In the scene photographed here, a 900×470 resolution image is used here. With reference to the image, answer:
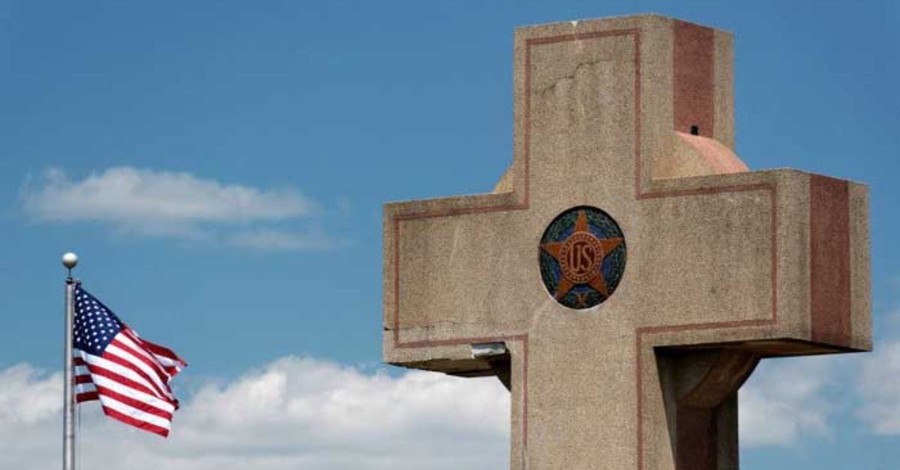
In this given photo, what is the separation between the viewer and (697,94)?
40.8 meters

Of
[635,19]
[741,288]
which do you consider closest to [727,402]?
[741,288]

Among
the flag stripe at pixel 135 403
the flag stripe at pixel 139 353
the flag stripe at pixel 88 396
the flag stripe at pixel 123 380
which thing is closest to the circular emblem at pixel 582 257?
the flag stripe at pixel 139 353

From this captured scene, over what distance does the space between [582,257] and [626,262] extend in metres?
0.65

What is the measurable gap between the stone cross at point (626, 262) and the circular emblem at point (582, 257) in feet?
0.08

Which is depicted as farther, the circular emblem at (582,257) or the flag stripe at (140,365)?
the circular emblem at (582,257)

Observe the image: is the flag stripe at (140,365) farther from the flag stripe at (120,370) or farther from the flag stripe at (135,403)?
the flag stripe at (135,403)

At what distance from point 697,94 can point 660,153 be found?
118 centimetres

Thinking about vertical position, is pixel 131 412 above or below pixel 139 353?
below

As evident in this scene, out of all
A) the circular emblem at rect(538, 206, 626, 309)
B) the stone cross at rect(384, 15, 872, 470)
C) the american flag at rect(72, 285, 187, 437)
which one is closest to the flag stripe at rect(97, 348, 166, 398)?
the american flag at rect(72, 285, 187, 437)

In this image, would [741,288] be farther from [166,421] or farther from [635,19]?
[166,421]

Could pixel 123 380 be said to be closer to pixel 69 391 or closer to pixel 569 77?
pixel 69 391

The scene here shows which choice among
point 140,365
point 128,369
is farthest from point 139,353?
point 128,369

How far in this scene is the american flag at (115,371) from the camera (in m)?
36.5

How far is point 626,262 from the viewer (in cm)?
3975
